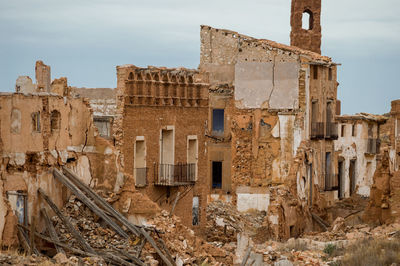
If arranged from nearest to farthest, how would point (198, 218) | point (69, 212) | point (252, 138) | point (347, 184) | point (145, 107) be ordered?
point (69, 212), point (145, 107), point (198, 218), point (252, 138), point (347, 184)

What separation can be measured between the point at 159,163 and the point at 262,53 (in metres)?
10.6

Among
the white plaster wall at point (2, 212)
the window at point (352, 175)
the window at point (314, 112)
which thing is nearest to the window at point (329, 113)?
the window at point (314, 112)

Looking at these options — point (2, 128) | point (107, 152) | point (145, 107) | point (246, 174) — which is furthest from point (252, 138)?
point (2, 128)

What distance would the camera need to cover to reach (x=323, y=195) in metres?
40.9

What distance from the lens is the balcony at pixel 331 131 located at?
136ft

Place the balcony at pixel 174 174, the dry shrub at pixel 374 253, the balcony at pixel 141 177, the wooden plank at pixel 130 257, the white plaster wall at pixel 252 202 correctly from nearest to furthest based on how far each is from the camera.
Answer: the dry shrub at pixel 374 253 → the wooden plank at pixel 130 257 → the balcony at pixel 141 177 → the balcony at pixel 174 174 → the white plaster wall at pixel 252 202

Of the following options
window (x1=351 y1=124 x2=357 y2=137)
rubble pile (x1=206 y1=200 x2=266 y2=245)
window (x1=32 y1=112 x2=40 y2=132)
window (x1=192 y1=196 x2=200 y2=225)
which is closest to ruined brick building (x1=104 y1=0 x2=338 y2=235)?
rubble pile (x1=206 y1=200 x2=266 y2=245)

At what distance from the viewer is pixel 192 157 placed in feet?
106

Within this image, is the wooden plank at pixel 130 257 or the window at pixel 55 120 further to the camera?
the window at pixel 55 120

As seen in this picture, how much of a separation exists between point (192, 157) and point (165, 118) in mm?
2544

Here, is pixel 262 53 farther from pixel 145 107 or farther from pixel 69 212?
pixel 69 212

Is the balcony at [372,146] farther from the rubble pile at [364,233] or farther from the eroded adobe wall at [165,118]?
the rubble pile at [364,233]

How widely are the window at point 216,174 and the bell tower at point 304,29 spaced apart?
12.2 meters

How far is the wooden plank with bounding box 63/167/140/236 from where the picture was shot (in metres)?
23.0
